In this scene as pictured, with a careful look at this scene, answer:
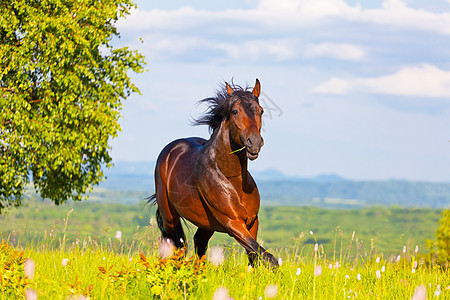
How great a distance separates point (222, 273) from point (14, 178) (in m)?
14.5

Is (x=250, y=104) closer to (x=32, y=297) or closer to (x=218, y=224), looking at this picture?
(x=218, y=224)

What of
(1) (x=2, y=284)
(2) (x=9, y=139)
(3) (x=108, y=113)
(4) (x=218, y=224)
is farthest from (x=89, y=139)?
(1) (x=2, y=284)

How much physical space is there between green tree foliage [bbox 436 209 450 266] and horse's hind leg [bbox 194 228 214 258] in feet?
41.1

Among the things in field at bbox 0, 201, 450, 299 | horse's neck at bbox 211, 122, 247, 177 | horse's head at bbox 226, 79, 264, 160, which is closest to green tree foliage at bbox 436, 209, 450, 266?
field at bbox 0, 201, 450, 299

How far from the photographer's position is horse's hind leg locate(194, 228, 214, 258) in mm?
9617

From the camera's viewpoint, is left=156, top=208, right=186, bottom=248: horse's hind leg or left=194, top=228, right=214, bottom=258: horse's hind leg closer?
left=194, top=228, right=214, bottom=258: horse's hind leg

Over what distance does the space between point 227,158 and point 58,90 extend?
13494mm

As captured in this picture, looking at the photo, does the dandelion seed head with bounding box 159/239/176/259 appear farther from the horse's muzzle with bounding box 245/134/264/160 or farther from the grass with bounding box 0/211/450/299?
the horse's muzzle with bounding box 245/134/264/160

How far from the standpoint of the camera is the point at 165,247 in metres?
9.96

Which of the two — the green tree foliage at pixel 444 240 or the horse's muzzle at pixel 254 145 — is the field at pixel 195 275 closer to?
the horse's muzzle at pixel 254 145

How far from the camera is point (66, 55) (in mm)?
19234

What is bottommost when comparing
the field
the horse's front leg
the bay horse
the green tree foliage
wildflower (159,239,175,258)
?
the green tree foliage

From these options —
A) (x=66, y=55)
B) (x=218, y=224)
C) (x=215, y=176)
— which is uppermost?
(x=66, y=55)

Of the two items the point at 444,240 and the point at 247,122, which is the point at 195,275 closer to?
the point at 247,122
